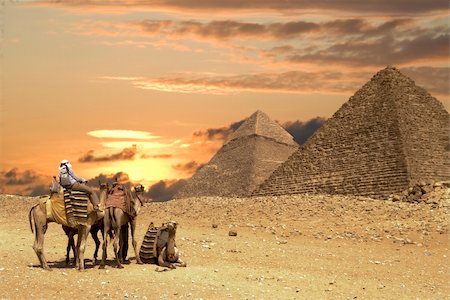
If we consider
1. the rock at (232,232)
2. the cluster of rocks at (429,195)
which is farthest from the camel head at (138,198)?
the cluster of rocks at (429,195)

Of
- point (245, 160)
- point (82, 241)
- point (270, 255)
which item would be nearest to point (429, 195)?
point (270, 255)

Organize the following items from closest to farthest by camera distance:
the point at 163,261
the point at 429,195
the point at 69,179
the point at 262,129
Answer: the point at 69,179
the point at 163,261
the point at 429,195
the point at 262,129

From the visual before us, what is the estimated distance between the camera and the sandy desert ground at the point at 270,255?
13508 mm

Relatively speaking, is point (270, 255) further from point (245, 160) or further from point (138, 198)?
point (245, 160)

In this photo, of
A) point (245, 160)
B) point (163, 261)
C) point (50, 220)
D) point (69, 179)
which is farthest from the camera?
point (245, 160)

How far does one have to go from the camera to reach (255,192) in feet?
189

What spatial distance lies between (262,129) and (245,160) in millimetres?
4465

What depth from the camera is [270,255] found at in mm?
19031

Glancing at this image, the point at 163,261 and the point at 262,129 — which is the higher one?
the point at 262,129

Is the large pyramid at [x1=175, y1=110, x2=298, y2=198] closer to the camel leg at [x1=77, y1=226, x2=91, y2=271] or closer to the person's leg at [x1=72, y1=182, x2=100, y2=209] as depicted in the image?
the camel leg at [x1=77, y1=226, x2=91, y2=271]

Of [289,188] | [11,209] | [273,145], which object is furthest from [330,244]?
[273,145]

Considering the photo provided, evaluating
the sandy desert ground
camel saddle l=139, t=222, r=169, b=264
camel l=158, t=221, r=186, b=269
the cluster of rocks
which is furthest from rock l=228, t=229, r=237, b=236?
the cluster of rocks

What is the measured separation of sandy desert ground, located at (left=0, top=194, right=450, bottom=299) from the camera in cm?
1351

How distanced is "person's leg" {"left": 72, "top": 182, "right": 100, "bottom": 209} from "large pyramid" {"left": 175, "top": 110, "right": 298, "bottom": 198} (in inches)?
2053
